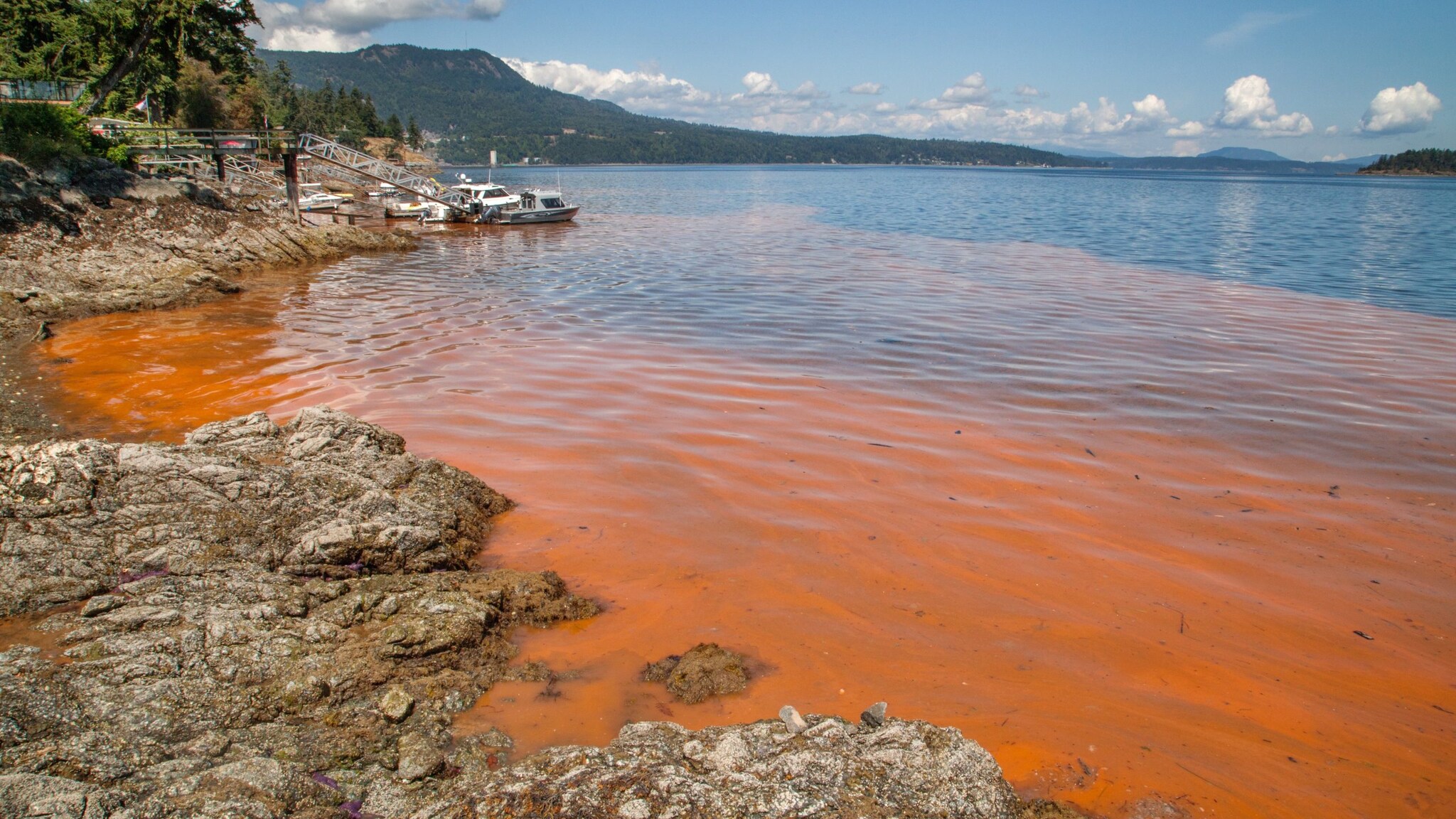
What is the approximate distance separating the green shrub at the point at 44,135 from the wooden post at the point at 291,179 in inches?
298

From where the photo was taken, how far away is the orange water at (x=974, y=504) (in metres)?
4.29

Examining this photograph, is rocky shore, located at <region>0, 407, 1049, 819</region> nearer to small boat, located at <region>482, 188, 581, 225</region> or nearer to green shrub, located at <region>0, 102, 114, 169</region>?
green shrub, located at <region>0, 102, 114, 169</region>

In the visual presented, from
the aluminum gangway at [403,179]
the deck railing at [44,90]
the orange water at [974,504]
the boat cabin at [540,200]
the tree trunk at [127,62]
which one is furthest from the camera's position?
the boat cabin at [540,200]

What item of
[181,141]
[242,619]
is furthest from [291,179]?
[242,619]

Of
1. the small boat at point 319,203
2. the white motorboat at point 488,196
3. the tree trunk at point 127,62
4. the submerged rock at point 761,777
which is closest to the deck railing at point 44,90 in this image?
the tree trunk at point 127,62

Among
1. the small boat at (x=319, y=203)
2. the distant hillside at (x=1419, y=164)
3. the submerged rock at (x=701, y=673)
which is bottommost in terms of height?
the submerged rock at (x=701, y=673)

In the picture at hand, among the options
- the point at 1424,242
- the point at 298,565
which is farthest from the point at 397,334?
the point at 1424,242

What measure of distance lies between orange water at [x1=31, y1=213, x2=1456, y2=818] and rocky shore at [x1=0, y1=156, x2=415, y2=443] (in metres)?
1.11

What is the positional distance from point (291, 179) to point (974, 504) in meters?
28.9

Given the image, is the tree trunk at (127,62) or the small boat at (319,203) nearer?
the tree trunk at (127,62)

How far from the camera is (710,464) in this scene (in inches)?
307

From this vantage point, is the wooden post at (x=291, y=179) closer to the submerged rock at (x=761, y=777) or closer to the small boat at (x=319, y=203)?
the small boat at (x=319, y=203)

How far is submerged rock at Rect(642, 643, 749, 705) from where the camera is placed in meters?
4.39

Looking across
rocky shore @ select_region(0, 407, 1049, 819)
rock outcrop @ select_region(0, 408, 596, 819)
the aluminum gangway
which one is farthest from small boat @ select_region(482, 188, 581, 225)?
rocky shore @ select_region(0, 407, 1049, 819)
